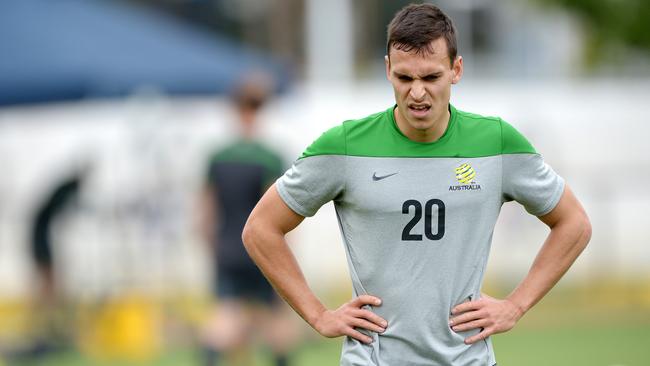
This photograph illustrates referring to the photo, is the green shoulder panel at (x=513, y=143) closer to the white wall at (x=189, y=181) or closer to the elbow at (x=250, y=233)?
the elbow at (x=250, y=233)

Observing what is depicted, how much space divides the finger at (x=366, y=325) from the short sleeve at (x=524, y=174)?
0.67 m

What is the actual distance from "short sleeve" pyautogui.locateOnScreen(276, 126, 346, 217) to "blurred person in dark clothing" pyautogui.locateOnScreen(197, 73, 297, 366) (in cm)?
476

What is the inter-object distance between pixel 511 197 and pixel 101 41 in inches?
356

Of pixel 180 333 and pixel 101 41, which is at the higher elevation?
pixel 101 41

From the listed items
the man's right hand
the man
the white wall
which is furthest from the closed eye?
the white wall

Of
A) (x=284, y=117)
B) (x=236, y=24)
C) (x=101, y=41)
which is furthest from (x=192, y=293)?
(x=236, y=24)

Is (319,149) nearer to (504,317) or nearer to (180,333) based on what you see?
(504,317)

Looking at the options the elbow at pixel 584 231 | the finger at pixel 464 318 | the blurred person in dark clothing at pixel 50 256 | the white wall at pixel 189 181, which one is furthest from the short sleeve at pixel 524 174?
the white wall at pixel 189 181

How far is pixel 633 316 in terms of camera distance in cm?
1548

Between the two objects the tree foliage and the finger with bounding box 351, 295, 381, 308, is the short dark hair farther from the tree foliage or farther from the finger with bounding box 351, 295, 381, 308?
the tree foliage

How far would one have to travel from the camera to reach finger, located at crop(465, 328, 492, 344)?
4.94 meters

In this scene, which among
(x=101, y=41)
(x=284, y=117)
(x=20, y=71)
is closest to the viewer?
(x=20, y=71)

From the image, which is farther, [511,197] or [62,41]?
[62,41]

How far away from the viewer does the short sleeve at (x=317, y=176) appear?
4.95 meters
